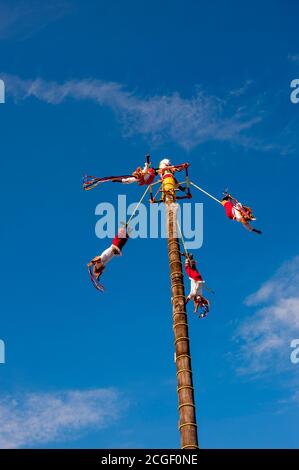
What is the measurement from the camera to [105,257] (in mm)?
19844

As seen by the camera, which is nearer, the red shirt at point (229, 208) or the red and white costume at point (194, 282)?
the red and white costume at point (194, 282)

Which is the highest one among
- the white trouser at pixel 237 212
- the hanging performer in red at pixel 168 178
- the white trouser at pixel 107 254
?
the hanging performer in red at pixel 168 178

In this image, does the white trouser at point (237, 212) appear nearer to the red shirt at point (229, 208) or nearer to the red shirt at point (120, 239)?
the red shirt at point (229, 208)

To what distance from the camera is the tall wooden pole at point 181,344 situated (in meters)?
15.4

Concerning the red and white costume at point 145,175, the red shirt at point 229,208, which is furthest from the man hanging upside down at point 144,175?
the red shirt at point 229,208

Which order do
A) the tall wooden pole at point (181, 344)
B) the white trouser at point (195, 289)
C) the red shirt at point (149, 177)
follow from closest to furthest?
1. the tall wooden pole at point (181, 344)
2. the white trouser at point (195, 289)
3. the red shirt at point (149, 177)

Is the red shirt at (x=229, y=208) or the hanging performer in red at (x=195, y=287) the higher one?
the red shirt at (x=229, y=208)

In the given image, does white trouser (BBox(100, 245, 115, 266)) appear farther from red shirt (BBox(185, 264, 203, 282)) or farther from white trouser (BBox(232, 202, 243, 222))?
white trouser (BBox(232, 202, 243, 222))

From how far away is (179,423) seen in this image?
1566cm

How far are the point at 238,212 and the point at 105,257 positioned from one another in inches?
201

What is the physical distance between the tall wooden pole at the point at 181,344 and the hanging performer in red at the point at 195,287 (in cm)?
109
